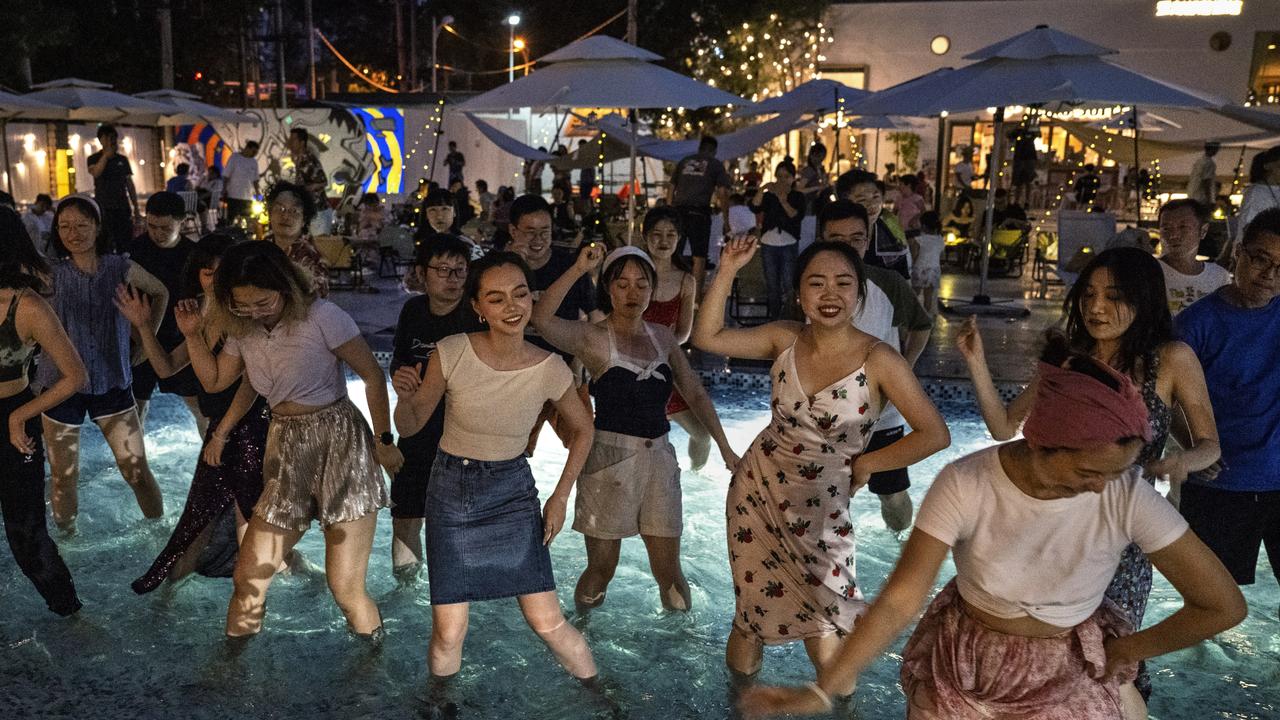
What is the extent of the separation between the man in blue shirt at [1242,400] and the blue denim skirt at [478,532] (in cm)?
234

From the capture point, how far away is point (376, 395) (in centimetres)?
411

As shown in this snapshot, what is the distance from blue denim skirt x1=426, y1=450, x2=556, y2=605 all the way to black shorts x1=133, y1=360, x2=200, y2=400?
3.03 meters

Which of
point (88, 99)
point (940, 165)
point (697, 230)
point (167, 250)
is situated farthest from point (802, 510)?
point (940, 165)

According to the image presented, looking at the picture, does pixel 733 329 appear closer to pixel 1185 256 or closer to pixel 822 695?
pixel 822 695

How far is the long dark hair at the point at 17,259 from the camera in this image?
4246mm

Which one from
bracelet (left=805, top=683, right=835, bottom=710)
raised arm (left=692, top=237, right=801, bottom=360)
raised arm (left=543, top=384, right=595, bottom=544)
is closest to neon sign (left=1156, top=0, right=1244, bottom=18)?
raised arm (left=692, top=237, right=801, bottom=360)

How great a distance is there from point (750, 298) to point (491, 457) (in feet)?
32.9

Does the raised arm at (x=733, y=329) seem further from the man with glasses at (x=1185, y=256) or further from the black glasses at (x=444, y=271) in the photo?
the man with glasses at (x=1185, y=256)

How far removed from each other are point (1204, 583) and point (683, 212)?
1099 cm

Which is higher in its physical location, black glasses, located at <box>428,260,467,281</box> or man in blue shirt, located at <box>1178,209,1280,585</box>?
black glasses, located at <box>428,260,467,281</box>

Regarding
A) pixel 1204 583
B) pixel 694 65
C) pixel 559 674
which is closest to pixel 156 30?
pixel 694 65

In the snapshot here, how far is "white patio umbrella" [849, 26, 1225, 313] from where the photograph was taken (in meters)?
10.2

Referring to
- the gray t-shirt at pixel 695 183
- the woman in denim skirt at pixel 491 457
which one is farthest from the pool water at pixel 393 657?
the gray t-shirt at pixel 695 183

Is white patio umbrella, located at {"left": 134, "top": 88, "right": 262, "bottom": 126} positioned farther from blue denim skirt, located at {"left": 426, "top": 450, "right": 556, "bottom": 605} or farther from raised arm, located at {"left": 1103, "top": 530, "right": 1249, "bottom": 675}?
raised arm, located at {"left": 1103, "top": 530, "right": 1249, "bottom": 675}
